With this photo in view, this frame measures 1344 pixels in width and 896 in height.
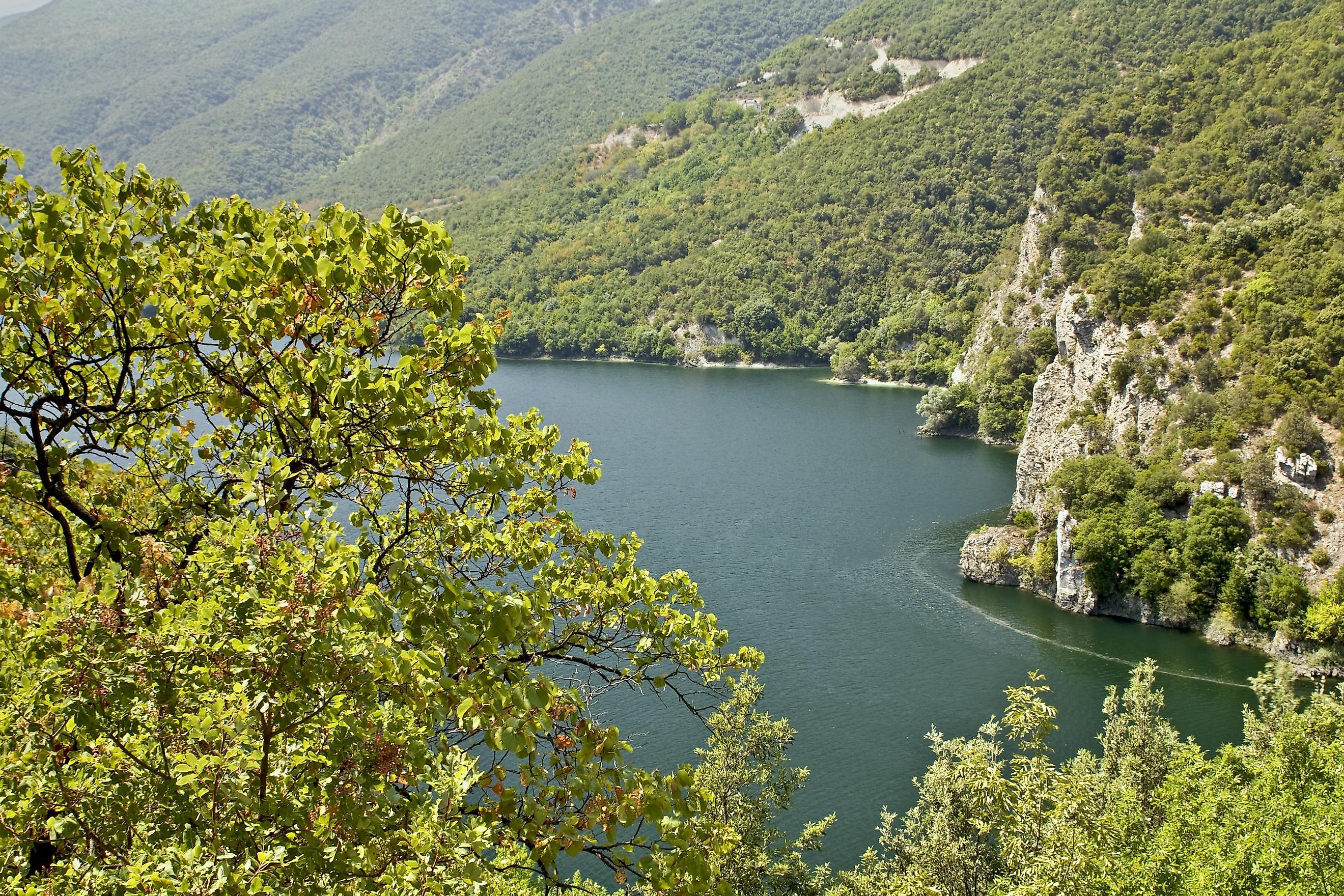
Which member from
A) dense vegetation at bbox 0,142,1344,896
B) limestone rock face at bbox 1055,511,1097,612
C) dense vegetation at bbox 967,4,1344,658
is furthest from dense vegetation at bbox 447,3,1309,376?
dense vegetation at bbox 0,142,1344,896

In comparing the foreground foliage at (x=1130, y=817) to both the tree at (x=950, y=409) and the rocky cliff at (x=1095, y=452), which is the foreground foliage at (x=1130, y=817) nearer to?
the rocky cliff at (x=1095, y=452)

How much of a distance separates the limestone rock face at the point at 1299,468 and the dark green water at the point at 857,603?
7927 millimetres

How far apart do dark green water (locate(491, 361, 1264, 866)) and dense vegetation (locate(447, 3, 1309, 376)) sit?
38.0 meters

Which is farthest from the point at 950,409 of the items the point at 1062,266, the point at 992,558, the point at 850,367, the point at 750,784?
the point at 750,784

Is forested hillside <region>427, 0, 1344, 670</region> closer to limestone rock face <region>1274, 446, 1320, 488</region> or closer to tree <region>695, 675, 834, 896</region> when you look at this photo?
limestone rock face <region>1274, 446, 1320, 488</region>

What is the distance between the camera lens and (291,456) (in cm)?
692

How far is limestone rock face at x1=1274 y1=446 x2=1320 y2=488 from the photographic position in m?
40.6

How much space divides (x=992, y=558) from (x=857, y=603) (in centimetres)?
819

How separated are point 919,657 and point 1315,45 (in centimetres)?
7146

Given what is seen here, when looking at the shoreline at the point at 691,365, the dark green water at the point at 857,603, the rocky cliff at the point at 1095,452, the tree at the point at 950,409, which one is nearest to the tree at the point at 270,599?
the dark green water at the point at 857,603

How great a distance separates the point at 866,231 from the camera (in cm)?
13912

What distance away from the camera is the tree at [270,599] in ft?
18.6

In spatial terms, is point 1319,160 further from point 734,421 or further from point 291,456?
point 291,456

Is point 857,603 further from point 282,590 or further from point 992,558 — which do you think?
point 282,590
